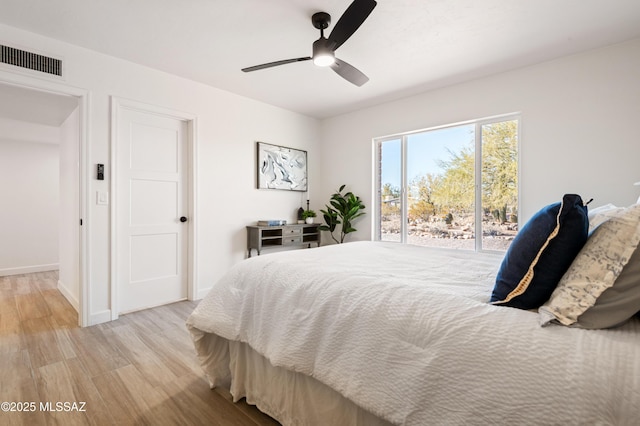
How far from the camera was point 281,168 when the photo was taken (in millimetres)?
4328

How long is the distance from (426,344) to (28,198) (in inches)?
249

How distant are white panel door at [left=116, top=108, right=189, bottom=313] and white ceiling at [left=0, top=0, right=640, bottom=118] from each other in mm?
689

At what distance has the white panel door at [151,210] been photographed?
3.01 meters

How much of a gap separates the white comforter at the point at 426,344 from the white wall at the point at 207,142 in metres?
1.95

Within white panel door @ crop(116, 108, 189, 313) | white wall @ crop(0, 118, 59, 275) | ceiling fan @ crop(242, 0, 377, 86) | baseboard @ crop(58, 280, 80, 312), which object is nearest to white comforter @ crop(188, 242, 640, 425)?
ceiling fan @ crop(242, 0, 377, 86)

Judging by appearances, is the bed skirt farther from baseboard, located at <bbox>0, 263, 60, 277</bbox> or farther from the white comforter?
baseboard, located at <bbox>0, 263, 60, 277</bbox>

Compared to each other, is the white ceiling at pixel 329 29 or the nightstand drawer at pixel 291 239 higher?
the white ceiling at pixel 329 29

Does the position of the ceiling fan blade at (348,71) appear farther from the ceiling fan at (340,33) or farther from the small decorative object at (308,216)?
the small decorative object at (308,216)

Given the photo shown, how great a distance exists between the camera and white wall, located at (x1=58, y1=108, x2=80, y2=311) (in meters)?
3.12

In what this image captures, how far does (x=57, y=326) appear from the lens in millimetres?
2654

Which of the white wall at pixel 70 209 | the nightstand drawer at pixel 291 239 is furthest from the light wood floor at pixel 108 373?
the nightstand drawer at pixel 291 239

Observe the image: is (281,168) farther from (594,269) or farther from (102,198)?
(594,269)

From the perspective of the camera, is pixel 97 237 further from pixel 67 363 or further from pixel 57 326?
Result: pixel 67 363

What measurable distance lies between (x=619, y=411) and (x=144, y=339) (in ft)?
9.18
